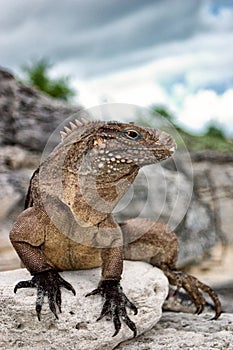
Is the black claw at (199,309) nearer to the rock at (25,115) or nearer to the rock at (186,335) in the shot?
the rock at (186,335)

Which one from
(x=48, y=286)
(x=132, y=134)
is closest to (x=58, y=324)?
(x=48, y=286)

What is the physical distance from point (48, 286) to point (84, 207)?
2.01ft

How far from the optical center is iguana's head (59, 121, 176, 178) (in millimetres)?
4113

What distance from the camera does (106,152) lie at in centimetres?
413

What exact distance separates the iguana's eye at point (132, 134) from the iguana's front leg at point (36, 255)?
2.83 ft

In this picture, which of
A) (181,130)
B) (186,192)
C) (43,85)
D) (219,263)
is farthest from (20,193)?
(43,85)

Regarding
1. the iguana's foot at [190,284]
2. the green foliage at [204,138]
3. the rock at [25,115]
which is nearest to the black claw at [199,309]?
the iguana's foot at [190,284]

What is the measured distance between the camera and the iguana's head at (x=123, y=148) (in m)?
4.11

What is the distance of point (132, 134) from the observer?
4133mm

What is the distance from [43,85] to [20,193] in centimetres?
835

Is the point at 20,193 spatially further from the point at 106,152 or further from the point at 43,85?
the point at 43,85

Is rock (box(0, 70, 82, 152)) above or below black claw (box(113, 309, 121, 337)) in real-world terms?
above

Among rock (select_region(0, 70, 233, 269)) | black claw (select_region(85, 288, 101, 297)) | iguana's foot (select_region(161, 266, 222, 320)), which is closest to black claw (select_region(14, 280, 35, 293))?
black claw (select_region(85, 288, 101, 297))

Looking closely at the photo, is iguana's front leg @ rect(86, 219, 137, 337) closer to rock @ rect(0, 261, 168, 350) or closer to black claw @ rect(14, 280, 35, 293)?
rock @ rect(0, 261, 168, 350)
